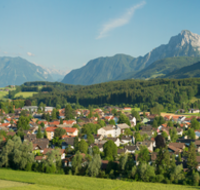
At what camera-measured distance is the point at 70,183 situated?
1083 inches

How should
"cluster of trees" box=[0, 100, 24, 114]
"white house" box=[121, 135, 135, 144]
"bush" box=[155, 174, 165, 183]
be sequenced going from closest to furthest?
"bush" box=[155, 174, 165, 183]
"white house" box=[121, 135, 135, 144]
"cluster of trees" box=[0, 100, 24, 114]

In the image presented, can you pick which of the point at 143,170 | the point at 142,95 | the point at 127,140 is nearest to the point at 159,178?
the point at 143,170

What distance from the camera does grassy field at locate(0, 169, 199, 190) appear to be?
1027 inches

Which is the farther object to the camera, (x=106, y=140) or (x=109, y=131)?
(x=109, y=131)

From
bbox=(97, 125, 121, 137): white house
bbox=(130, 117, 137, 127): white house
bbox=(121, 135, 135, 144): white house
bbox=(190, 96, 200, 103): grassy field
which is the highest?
bbox=(190, 96, 200, 103): grassy field

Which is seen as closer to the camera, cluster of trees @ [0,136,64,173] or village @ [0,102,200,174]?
→ cluster of trees @ [0,136,64,173]

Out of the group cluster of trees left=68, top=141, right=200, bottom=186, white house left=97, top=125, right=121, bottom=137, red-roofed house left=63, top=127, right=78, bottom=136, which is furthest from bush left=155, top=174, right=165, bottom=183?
red-roofed house left=63, top=127, right=78, bottom=136

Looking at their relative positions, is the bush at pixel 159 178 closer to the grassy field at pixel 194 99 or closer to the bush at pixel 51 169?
the bush at pixel 51 169

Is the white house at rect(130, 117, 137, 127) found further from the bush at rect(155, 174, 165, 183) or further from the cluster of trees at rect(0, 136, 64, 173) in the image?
the bush at rect(155, 174, 165, 183)

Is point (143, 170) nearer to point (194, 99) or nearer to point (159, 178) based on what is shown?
point (159, 178)

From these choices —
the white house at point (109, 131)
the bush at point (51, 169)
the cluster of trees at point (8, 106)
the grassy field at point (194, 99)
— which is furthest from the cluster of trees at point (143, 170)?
the grassy field at point (194, 99)

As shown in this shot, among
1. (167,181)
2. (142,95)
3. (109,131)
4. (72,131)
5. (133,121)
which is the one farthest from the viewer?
(142,95)

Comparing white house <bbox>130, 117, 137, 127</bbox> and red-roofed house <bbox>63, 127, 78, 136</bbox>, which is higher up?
white house <bbox>130, 117, 137, 127</bbox>

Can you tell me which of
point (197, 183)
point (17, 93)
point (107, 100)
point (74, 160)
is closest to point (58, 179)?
point (74, 160)
